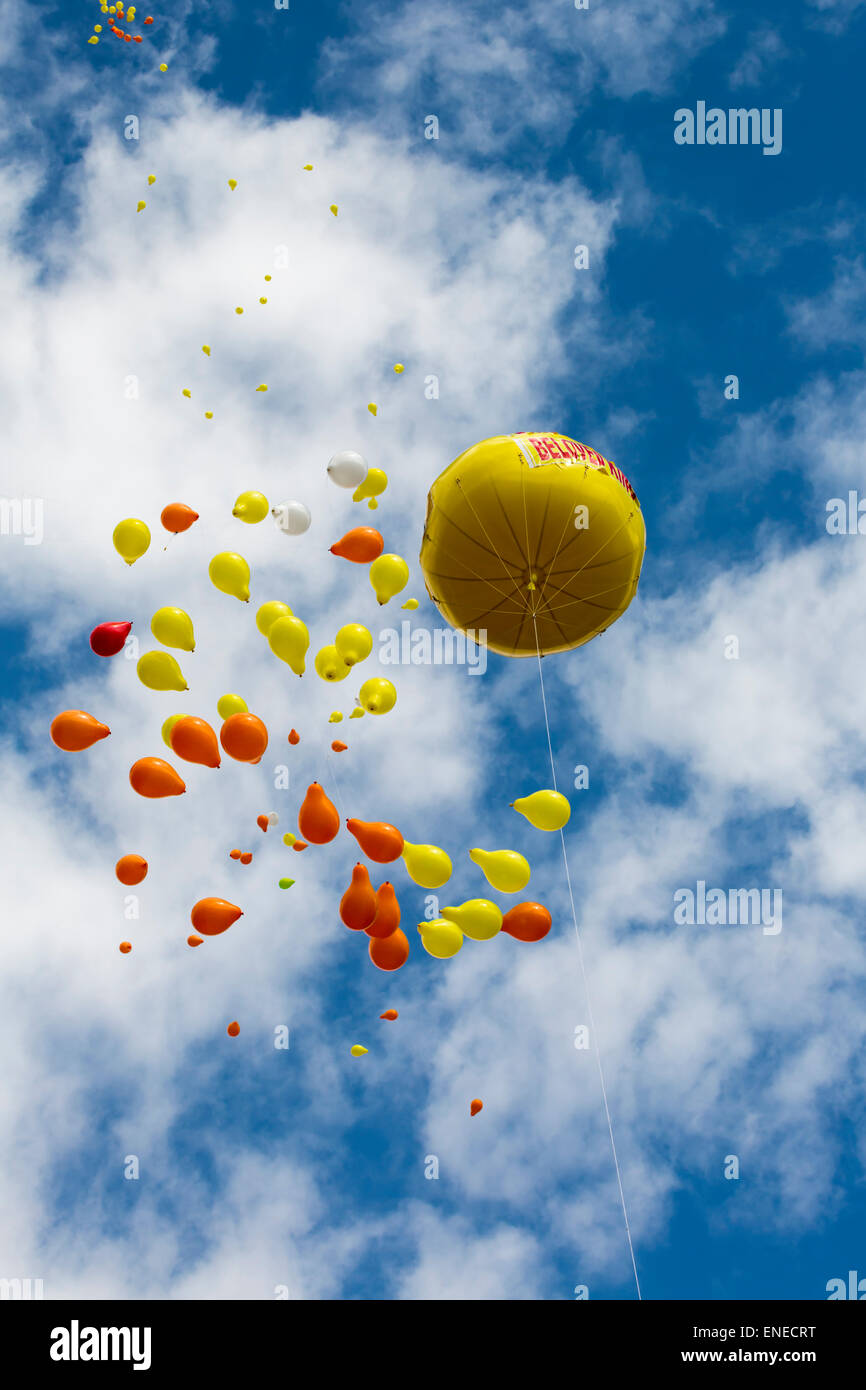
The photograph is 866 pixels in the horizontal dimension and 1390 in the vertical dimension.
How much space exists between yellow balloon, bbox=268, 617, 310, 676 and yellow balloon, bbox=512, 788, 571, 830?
2531 mm

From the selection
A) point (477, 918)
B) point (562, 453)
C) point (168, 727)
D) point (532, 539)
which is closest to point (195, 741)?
point (168, 727)

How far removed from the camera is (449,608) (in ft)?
33.2

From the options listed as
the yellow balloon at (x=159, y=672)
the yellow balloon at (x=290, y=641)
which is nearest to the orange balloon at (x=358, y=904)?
the yellow balloon at (x=290, y=641)

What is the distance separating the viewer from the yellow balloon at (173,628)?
9.78m

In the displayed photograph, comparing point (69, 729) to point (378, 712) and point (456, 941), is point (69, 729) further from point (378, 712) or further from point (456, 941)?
point (456, 941)

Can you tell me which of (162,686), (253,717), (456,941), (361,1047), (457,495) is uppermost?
(457,495)

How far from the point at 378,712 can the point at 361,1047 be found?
3070 millimetres

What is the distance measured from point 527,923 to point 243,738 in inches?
121

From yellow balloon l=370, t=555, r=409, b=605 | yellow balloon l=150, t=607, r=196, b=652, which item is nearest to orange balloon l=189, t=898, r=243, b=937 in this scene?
yellow balloon l=150, t=607, r=196, b=652

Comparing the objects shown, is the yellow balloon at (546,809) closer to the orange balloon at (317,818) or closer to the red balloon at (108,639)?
the orange balloon at (317,818)

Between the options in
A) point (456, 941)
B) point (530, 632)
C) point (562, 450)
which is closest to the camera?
point (456, 941)

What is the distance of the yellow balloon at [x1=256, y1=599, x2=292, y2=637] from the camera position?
9789 millimetres

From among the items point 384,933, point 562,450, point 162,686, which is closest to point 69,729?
point 162,686

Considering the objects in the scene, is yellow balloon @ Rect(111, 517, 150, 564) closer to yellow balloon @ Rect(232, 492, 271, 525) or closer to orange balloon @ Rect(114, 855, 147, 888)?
yellow balloon @ Rect(232, 492, 271, 525)
